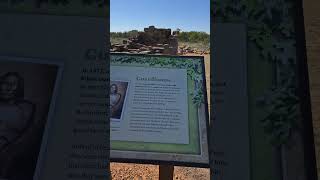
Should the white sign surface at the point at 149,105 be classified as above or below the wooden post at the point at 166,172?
above

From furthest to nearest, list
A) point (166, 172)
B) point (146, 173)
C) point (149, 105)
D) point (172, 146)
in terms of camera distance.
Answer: point (146, 173), point (166, 172), point (149, 105), point (172, 146)

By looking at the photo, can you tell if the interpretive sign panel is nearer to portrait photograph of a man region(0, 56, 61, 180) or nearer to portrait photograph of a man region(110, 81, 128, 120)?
portrait photograph of a man region(110, 81, 128, 120)

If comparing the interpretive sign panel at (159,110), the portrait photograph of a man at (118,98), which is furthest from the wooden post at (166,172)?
the portrait photograph of a man at (118,98)

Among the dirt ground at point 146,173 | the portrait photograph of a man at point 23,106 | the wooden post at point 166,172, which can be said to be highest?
the portrait photograph of a man at point 23,106

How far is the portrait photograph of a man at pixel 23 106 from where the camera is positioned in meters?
1.33

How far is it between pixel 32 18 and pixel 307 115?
87 centimetres

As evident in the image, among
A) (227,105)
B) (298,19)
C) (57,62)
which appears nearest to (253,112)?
(227,105)

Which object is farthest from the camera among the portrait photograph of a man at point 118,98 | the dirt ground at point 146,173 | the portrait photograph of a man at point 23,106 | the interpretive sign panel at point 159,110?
the dirt ground at point 146,173

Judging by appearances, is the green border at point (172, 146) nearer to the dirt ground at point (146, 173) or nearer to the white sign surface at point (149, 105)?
the white sign surface at point (149, 105)

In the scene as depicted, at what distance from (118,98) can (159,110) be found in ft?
0.90

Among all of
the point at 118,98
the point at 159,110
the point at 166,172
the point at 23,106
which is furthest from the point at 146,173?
the point at 23,106

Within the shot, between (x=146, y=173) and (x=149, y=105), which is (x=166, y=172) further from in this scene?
(x=146, y=173)

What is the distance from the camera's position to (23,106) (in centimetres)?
136

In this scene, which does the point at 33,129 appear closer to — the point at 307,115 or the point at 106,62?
the point at 106,62
